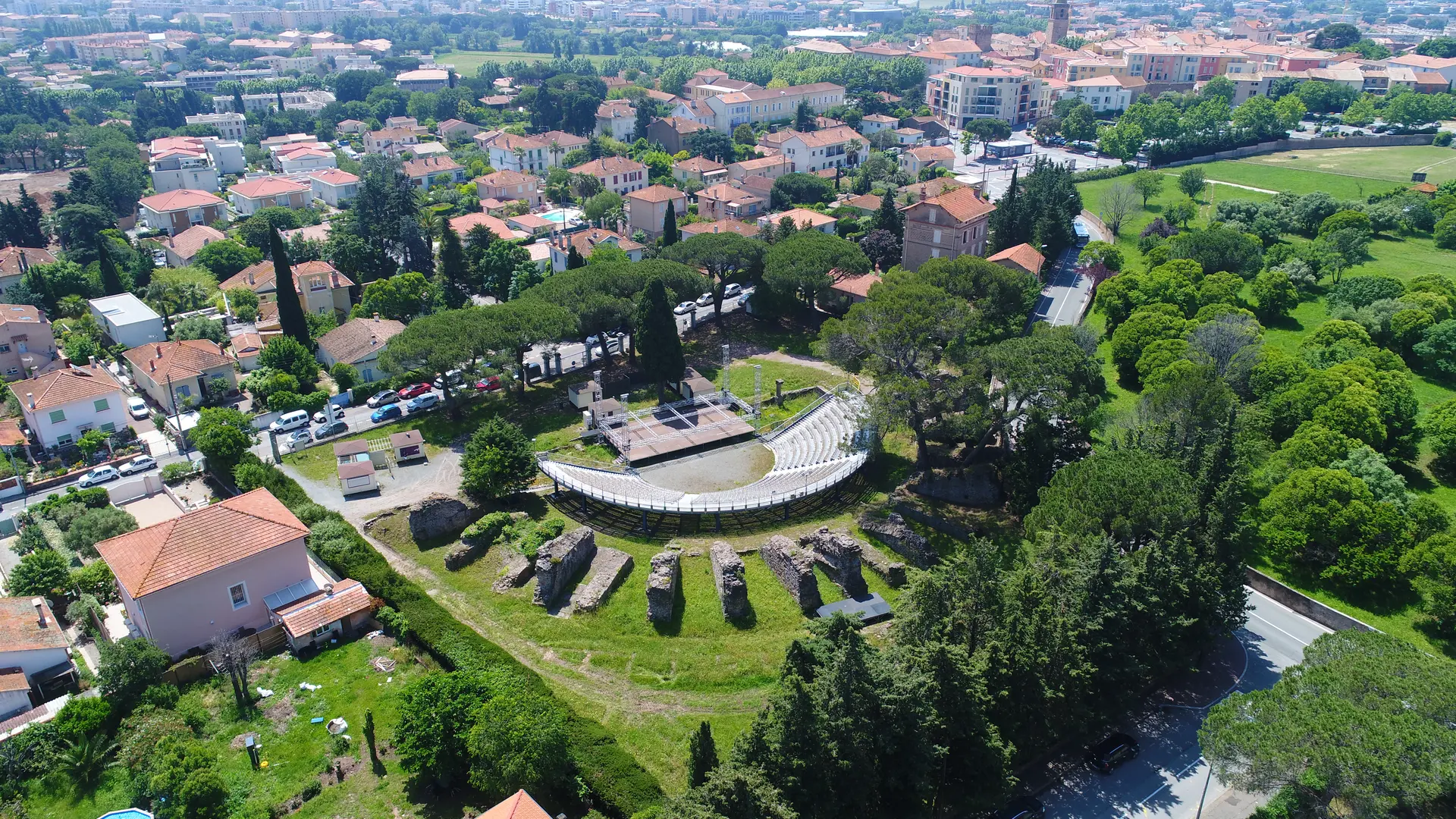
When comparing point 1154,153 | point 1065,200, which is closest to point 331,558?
point 1065,200

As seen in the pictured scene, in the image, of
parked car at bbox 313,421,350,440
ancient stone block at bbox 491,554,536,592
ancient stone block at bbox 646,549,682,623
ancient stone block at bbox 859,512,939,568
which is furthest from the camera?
parked car at bbox 313,421,350,440

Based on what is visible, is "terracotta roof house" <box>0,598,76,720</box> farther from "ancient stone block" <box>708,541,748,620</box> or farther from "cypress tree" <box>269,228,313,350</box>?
"cypress tree" <box>269,228,313,350</box>

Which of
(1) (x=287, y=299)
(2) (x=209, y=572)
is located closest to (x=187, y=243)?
(1) (x=287, y=299)

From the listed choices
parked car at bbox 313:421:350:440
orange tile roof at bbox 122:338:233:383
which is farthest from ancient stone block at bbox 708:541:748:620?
orange tile roof at bbox 122:338:233:383

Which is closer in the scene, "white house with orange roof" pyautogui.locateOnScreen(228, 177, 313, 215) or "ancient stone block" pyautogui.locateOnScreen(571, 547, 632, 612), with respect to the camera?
"ancient stone block" pyautogui.locateOnScreen(571, 547, 632, 612)

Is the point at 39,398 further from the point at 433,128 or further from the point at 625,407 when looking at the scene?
the point at 433,128

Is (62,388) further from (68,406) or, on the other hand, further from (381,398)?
(381,398)
